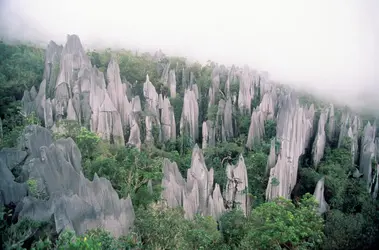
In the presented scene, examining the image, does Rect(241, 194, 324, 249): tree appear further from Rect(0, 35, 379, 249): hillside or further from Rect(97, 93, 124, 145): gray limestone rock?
Rect(97, 93, 124, 145): gray limestone rock

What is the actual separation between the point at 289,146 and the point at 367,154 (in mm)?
4249

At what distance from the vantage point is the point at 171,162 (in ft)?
55.8

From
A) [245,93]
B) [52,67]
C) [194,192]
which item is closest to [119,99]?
[52,67]

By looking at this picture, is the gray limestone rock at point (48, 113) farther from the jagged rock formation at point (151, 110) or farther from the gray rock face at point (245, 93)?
the gray rock face at point (245, 93)

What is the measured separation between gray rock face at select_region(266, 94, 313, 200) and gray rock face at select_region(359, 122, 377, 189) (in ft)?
9.19

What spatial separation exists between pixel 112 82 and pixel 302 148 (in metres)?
10.9

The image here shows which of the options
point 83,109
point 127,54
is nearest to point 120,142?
point 83,109

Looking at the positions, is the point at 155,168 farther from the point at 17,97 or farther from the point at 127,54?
the point at 127,54

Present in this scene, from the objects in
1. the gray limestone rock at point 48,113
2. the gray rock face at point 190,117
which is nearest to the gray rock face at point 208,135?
the gray rock face at point 190,117

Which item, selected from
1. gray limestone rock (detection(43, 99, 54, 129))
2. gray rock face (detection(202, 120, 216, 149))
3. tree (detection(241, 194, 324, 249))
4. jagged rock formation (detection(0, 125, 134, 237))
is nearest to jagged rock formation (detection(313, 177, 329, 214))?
tree (detection(241, 194, 324, 249))

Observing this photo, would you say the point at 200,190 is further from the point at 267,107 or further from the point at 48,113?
the point at 267,107

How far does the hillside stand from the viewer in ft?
35.3

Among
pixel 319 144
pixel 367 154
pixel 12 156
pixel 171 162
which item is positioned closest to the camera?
pixel 12 156

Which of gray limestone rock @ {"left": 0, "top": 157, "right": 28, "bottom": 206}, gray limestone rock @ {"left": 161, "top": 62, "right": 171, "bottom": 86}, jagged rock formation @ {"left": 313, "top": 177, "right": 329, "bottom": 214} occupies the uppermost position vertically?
gray limestone rock @ {"left": 161, "top": 62, "right": 171, "bottom": 86}
